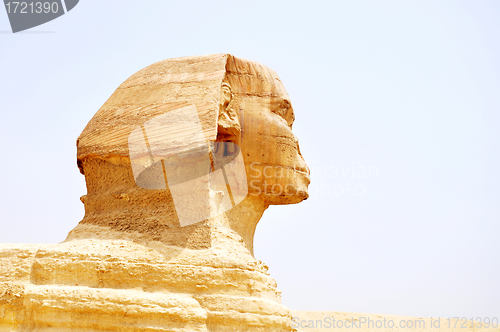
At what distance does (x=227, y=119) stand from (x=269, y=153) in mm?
699

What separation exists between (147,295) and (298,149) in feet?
9.48

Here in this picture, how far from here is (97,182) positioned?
20.6ft

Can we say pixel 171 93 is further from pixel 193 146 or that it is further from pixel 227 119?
pixel 193 146

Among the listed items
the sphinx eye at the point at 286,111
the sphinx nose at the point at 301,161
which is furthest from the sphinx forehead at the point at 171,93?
the sphinx nose at the point at 301,161

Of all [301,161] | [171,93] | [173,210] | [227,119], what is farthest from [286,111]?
[173,210]

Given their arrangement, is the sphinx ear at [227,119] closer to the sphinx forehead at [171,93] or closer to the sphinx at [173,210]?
the sphinx at [173,210]

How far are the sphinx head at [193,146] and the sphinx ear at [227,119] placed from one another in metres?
0.01

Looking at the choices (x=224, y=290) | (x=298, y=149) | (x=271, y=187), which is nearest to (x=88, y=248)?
(x=224, y=290)

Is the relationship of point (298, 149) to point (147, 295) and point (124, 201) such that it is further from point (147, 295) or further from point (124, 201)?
point (147, 295)

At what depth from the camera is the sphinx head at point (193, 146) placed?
18.9 ft

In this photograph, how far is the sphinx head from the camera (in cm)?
577

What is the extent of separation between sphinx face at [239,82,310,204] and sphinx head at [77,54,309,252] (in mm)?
12

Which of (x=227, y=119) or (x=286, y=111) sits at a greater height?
(x=286, y=111)

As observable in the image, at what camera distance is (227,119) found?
6.25 metres
